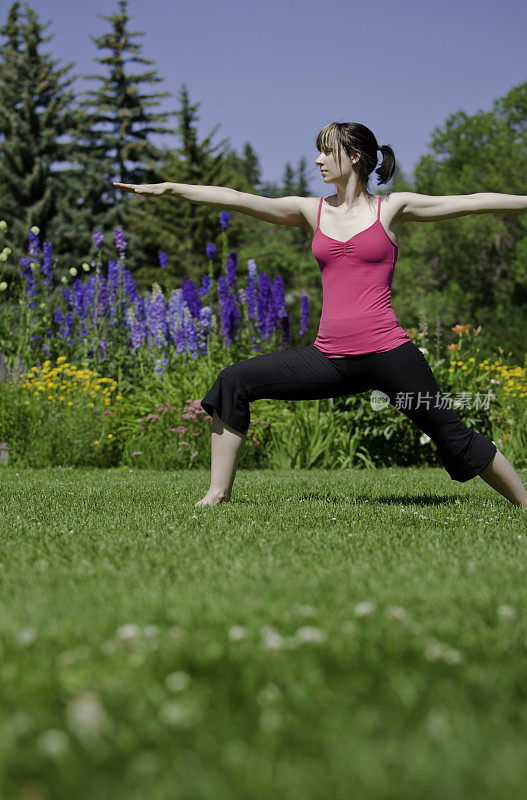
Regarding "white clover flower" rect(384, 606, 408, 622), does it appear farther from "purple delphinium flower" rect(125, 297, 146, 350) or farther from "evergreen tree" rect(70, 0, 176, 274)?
"evergreen tree" rect(70, 0, 176, 274)

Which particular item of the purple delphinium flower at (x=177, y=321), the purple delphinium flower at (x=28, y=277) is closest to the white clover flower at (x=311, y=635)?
the purple delphinium flower at (x=177, y=321)

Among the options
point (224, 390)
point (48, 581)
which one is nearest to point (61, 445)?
point (224, 390)

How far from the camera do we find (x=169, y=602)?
7.76 feet

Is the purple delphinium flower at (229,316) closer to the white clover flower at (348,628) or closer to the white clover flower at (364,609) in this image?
the white clover flower at (364,609)

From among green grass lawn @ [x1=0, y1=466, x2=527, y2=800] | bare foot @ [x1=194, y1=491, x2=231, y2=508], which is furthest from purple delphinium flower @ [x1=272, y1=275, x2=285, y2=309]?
green grass lawn @ [x1=0, y1=466, x2=527, y2=800]

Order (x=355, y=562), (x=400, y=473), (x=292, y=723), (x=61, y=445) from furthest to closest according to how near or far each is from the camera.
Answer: (x=61, y=445) → (x=400, y=473) → (x=355, y=562) → (x=292, y=723)

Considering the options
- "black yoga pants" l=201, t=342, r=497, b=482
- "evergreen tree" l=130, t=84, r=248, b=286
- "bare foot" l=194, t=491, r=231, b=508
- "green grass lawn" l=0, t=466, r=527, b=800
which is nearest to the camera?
"green grass lawn" l=0, t=466, r=527, b=800

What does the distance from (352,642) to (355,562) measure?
107cm

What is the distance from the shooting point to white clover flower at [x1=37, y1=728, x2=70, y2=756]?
1.41 m

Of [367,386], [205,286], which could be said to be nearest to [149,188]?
[367,386]

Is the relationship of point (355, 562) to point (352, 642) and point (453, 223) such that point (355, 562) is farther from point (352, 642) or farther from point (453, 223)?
point (453, 223)

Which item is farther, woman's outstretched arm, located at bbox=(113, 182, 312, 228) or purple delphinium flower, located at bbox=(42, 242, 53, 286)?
purple delphinium flower, located at bbox=(42, 242, 53, 286)

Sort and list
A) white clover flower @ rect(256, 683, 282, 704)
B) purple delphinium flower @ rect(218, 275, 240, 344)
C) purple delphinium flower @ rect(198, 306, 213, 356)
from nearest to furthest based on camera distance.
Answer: white clover flower @ rect(256, 683, 282, 704)
purple delphinium flower @ rect(218, 275, 240, 344)
purple delphinium flower @ rect(198, 306, 213, 356)

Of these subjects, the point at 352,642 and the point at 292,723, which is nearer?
the point at 292,723
